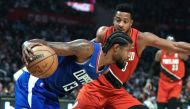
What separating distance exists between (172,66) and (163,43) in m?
4.10

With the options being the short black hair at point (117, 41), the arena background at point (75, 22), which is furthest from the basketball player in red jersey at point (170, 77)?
the short black hair at point (117, 41)

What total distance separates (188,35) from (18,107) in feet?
75.6

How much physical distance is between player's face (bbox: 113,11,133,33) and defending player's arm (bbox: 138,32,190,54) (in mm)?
250

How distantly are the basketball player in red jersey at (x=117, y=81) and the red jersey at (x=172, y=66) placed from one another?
154 inches

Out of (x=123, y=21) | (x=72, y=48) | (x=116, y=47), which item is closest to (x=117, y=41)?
(x=116, y=47)

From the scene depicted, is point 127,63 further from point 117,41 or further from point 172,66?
point 172,66

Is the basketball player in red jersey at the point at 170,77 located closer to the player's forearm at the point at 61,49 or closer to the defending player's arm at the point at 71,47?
the defending player's arm at the point at 71,47

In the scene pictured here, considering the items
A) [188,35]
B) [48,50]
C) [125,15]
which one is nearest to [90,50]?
[48,50]

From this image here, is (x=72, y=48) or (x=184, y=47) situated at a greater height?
(x=72, y=48)

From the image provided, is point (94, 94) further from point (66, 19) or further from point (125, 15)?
point (66, 19)

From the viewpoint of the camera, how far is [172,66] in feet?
34.1


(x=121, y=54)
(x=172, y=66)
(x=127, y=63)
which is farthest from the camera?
(x=172, y=66)

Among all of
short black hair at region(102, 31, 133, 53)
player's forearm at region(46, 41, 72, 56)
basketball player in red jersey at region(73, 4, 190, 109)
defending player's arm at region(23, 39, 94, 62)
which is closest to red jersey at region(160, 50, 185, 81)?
basketball player in red jersey at region(73, 4, 190, 109)

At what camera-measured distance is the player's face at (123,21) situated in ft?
21.0
